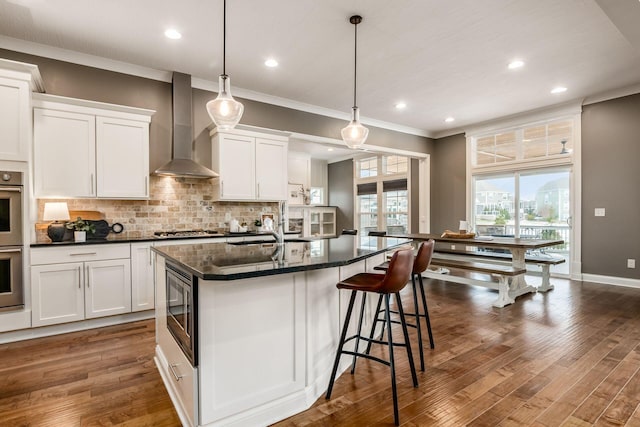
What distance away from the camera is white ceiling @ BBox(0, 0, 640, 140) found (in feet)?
9.45

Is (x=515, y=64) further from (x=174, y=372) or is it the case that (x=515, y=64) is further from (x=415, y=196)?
(x=174, y=372)

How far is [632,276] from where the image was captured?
4.86 m

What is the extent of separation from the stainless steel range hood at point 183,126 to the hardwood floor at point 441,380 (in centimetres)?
189

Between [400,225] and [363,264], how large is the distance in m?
5.79

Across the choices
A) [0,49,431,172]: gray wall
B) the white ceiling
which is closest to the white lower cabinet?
[0,49,431,172]: gray wall

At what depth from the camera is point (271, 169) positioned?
4.80 meters

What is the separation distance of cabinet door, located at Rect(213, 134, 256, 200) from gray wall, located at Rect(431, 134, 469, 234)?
448 centimetres

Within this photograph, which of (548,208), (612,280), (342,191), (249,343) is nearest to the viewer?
(249,343)

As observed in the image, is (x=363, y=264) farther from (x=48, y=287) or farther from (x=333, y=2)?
(x=48, y=287)

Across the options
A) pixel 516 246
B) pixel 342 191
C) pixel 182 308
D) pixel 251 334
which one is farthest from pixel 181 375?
pixel 342 191

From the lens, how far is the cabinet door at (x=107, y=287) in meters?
3.27

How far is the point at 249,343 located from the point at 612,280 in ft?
19.2

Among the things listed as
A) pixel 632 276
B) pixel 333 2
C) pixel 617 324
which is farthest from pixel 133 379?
pixel 632 276

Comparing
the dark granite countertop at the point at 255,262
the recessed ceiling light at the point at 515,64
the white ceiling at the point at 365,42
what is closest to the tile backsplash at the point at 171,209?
the white ceiling at the point at 365,42
